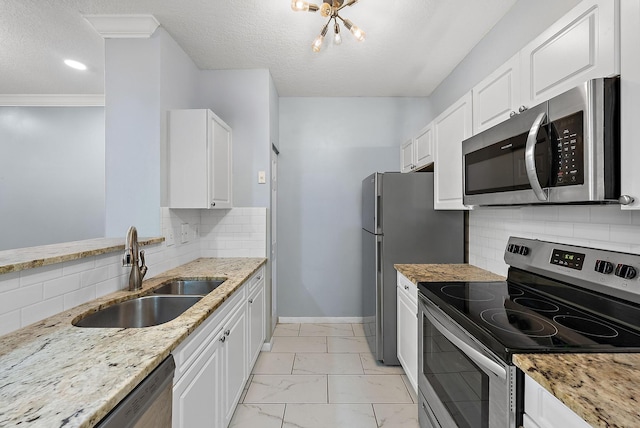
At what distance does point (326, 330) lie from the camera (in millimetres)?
3295

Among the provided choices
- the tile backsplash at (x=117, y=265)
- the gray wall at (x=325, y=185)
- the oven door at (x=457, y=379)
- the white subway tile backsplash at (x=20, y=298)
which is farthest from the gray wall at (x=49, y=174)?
the oven door at (x=457, y=379)

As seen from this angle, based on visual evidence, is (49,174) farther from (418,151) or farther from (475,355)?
(475,355)

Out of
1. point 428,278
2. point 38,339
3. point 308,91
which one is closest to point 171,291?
point 38,339

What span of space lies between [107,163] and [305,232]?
6.52 feet

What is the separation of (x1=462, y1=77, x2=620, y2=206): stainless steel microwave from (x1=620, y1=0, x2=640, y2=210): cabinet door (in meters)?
0.03

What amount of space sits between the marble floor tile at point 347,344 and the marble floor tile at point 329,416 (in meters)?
0.80

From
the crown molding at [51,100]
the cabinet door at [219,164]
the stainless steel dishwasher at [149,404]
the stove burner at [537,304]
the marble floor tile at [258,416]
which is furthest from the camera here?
the crown molding at [51,100]

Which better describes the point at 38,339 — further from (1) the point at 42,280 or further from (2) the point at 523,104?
(2) the point at 523,104

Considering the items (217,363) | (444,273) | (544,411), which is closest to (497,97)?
(444,273)

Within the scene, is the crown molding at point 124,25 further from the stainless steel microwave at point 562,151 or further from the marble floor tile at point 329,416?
the marble floor tile at point 329,416

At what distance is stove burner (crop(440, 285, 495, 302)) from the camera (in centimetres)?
146

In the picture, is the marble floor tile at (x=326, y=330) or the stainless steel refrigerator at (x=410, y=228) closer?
the stainless steel refrigerator at (x=410, y=228)

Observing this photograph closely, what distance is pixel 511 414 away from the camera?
90 centimetres

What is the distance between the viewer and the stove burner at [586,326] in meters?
1.03
